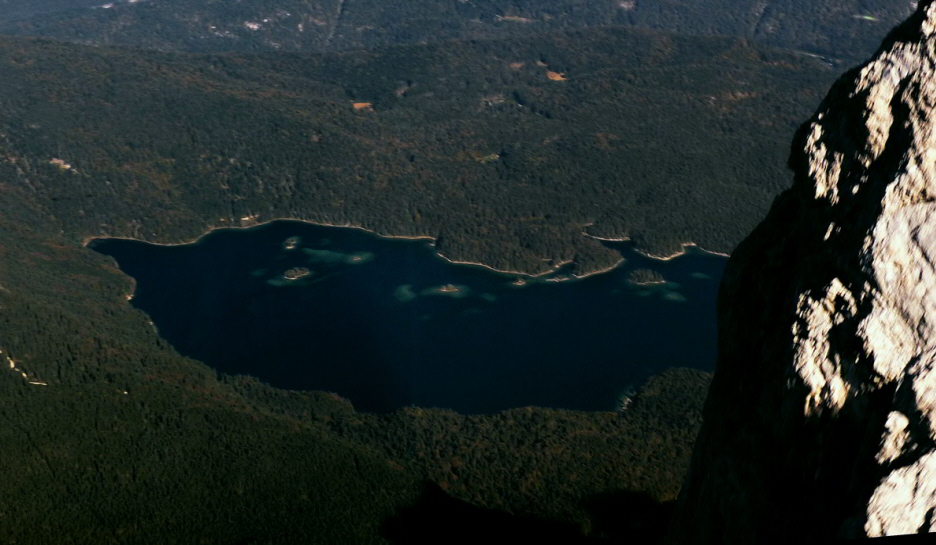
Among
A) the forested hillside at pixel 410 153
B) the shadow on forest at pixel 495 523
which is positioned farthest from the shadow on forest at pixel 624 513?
the forested hillside at pixel 410 153

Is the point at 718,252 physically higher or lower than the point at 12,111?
higher

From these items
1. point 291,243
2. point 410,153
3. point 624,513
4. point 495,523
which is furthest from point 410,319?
point 410,153

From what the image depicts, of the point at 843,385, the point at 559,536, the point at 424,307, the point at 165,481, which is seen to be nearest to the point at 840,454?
the point at 843,385

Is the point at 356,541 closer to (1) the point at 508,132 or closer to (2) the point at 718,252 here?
(2) the point at 718,252

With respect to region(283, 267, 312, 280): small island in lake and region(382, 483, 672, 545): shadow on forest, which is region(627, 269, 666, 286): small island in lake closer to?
region(283, 267, 312, 280): small island in lake

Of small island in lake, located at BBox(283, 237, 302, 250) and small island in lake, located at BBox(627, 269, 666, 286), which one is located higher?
small island in lake, located at BBox(627, 269, 666, 286)

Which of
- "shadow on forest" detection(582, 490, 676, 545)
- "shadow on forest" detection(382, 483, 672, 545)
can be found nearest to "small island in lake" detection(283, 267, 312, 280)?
"shadow on forest" detection(382, 483, 672, 545)
